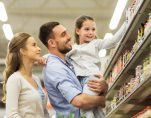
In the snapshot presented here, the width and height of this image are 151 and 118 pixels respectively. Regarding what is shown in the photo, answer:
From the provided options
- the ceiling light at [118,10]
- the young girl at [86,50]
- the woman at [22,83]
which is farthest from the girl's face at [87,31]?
the ceiling light at [118,10]

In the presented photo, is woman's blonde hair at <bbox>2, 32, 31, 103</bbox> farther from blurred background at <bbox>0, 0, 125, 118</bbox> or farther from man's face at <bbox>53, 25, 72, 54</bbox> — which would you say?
blurred background at <bbox>0, 0, 125, 118</bbox>

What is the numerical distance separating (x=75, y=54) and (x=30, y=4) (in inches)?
289

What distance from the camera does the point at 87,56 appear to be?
3.64 meters

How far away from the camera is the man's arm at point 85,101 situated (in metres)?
2.74

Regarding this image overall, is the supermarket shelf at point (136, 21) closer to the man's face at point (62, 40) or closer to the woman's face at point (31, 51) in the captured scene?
the man's face at point (62, 40)

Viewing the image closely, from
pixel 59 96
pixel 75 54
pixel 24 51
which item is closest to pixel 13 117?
pixel 59 96

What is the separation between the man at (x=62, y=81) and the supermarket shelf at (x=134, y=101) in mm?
856

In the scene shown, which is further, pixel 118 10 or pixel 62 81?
pixel 118 10

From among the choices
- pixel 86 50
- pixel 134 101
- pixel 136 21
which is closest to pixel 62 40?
pixel 86 50

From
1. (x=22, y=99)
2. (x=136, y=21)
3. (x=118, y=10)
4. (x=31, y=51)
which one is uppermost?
(x=118, y=10)

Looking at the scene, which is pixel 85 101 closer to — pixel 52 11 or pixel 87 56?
pixel 87 56

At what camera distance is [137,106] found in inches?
204

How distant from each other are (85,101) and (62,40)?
1.86 feet

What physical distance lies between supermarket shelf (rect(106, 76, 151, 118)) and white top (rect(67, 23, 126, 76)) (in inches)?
20.3
